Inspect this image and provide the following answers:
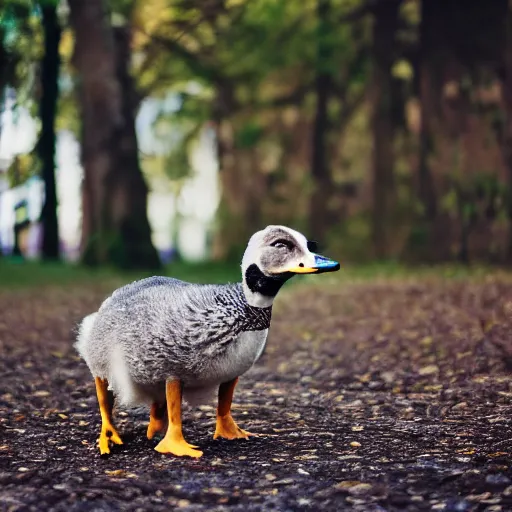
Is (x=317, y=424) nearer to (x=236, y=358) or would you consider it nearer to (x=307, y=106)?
(x=236, y=358)

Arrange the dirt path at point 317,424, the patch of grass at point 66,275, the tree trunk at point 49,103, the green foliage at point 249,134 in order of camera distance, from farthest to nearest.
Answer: the green foliage at point 249,134
the tree trunk at point 49,103
the patch of grass at point 66,275
the dirt path at point 317,424

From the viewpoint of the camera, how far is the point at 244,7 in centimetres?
1945

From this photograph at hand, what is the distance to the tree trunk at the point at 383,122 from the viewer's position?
2009 centimetres

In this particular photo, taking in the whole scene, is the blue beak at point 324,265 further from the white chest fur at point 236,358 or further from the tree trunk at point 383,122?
the tree trunk at point 383,122

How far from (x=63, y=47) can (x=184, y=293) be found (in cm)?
2189

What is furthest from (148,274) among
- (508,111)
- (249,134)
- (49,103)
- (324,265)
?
(324,265)

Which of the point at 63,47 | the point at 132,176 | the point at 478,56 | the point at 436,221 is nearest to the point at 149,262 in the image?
the point at 132,176

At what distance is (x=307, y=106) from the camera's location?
25.2 m

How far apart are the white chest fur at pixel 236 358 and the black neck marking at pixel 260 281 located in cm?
24

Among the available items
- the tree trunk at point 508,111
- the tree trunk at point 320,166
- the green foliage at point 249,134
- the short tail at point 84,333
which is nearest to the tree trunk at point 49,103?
the green foliage at point 249,134

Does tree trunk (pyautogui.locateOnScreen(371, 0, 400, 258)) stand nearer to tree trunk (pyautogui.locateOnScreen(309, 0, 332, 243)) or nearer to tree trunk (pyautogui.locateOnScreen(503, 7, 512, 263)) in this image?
tree trunk (pyautogui.locateOnScreen(309, 0, 332, 243))

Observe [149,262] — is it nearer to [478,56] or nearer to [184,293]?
[478,56]

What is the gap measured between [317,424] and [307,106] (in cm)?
1970

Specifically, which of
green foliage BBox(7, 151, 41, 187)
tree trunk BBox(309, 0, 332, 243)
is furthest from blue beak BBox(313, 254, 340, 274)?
tree trunk BBox(309, 0, 332, 243)
